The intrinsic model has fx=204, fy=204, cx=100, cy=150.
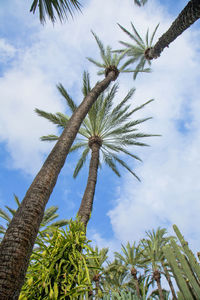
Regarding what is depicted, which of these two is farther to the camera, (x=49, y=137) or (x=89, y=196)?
(x=49, y=137)

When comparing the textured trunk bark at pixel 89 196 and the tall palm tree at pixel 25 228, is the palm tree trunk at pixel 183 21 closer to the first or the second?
the tall palm tree at pixel 25 228

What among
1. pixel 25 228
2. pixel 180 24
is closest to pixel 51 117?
pixel 180 24

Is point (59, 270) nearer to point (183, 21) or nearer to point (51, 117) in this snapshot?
point (183, 21)

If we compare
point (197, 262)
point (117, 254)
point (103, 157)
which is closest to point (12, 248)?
point (197, 262)

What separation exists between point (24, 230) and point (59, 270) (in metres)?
0.67

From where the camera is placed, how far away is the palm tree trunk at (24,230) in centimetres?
212

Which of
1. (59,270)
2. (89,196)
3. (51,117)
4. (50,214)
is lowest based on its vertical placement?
(59,270)

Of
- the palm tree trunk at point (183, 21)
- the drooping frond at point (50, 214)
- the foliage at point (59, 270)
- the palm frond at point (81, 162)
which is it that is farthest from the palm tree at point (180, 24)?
the drooping frond at point (50, 214)

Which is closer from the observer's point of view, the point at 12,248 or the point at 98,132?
the point at 12,248

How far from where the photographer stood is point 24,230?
2.62 metres

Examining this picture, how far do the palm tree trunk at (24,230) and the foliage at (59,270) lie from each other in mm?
304

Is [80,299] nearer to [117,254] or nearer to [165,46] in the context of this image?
[165,46]

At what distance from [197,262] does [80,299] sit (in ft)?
25.4

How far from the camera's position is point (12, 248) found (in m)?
2.37
